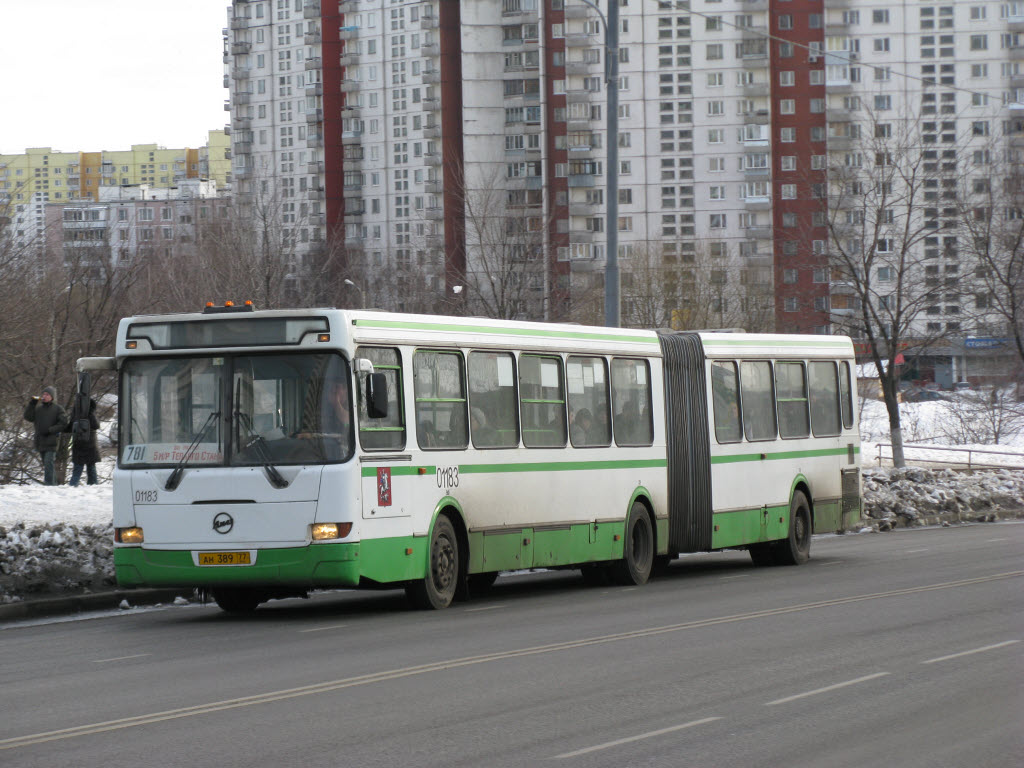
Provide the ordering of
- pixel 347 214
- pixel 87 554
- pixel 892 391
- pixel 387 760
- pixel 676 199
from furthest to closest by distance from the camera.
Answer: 1. pixel 347 214
2. pixel 676 199
3. pixel 892 391
4. pixel 87 554
5. pixel 387 760

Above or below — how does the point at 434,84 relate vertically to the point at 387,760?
above

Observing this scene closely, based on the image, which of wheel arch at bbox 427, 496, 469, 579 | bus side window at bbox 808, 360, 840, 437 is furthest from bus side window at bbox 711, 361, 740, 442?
wheel arch at bbox 427, 496, 469, 579

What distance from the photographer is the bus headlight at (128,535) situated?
15.2 metres

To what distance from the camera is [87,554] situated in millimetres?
18047

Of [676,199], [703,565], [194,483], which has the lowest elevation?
[703,565]

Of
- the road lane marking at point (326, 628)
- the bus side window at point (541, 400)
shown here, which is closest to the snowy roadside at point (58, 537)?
the road lane marking at point (326, 628)

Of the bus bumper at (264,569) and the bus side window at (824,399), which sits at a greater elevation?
the bus side window at (824,399)

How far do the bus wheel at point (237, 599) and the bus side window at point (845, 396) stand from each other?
1086cm

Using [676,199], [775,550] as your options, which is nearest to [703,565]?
[775,550]

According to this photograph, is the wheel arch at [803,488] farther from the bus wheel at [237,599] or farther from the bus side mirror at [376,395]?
the bus side mirror at [376,395]

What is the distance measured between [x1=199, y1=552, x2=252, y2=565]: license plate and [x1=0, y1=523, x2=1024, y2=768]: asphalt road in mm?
599

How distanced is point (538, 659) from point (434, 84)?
4670 inches

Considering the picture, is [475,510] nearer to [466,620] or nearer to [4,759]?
[466,620]

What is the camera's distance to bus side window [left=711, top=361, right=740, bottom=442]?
842 inches
